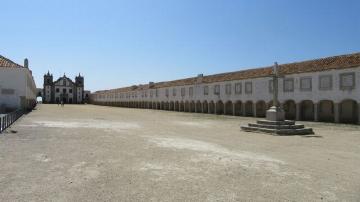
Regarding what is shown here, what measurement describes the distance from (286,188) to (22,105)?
35277mm

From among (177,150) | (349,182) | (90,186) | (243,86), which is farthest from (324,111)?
(90,186)

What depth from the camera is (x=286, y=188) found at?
6.23 metres

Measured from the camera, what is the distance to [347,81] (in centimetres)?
2531

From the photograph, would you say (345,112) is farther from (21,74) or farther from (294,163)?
(21,74)

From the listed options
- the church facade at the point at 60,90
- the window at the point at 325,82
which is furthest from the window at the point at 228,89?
the church facade at the point at 60,90

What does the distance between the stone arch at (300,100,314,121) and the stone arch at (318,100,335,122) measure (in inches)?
32.0

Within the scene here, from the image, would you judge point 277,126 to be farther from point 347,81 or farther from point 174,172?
point 347,81

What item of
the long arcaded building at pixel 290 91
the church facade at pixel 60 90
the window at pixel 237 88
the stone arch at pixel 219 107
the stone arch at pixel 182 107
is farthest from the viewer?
the church facade at pixel 60 90

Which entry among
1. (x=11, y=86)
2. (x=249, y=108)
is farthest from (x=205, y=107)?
(x=11, y=86)

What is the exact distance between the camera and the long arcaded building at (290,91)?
2592cm

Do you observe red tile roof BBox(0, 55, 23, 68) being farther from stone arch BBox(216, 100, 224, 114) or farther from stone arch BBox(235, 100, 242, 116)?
stone arch BBox(235, 100, 242, 116)

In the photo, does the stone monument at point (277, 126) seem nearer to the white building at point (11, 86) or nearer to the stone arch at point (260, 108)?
the stone arch at point (260, 108)

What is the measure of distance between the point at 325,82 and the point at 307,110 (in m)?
4.92

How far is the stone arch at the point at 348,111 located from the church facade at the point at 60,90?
94101mm
